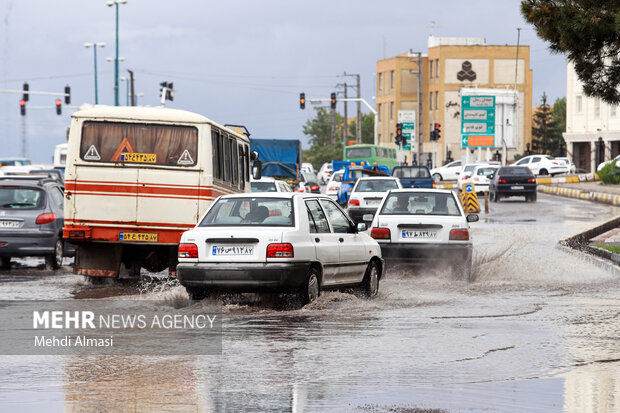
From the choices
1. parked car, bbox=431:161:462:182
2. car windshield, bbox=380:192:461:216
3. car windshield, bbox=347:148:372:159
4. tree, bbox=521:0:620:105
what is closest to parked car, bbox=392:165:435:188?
tree, bbox=521:0:620:105

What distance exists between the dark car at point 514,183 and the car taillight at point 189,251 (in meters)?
37.7

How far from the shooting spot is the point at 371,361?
9.10 metres

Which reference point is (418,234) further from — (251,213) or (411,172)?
(411,172)

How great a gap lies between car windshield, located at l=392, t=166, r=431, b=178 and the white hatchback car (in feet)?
103

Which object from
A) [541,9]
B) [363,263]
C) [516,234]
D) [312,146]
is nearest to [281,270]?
[363,263]

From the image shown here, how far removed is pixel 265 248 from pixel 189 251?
0.93 m

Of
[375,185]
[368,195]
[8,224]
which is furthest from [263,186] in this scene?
[8,224]

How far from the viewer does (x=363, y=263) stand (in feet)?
46.7

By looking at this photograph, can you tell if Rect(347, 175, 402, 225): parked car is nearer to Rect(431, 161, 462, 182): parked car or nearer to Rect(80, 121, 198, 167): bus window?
Rect(80, 121, 198, 167): bus window

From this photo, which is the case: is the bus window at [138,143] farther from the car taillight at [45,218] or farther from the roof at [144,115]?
the car taillight at [45,218]

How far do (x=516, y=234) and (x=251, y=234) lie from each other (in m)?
19.1

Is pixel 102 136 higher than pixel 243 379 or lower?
higher

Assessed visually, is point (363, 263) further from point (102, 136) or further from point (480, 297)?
point (102, 136)

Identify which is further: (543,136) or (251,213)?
(543,136)
